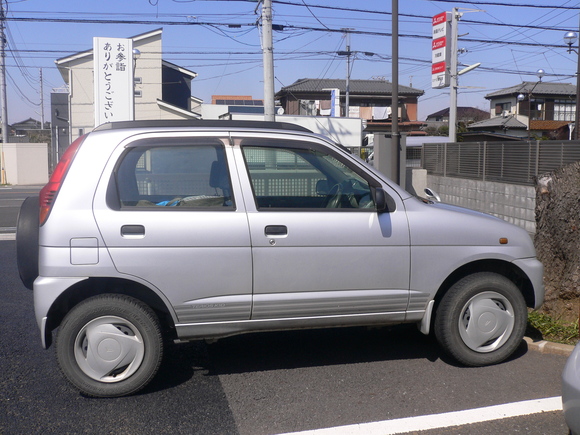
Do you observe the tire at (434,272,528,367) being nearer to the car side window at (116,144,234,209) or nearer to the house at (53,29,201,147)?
the car side window at (116,144,234,209)

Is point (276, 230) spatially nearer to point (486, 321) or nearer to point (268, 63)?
point (486, 321)

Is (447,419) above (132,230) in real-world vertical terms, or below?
below

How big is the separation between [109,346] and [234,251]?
3.47ft

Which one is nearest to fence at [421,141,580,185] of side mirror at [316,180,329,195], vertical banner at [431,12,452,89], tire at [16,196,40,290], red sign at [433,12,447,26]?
vertical banner at [431,12,452,89]

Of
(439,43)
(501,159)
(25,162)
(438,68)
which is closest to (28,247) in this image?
(501,159)

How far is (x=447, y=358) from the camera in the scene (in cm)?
507

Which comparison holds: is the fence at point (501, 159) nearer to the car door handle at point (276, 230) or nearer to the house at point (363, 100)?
the car door handle at point (276, 230)

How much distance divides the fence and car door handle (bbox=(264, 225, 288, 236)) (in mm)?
5881

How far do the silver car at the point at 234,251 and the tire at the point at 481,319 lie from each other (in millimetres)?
11

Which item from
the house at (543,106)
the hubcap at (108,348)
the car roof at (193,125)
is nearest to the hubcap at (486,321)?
the car roof at (193,125)

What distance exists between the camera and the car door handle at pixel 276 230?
4.36 m

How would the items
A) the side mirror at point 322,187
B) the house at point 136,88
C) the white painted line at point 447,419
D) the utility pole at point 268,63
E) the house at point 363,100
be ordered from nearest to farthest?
the white painted line at point 447,419, the side mirror at point 322,187, the utility pole at point 268,63, the house at point 136,88, the house at point 363,100

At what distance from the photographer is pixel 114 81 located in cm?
2111

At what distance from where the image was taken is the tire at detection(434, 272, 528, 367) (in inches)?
188
